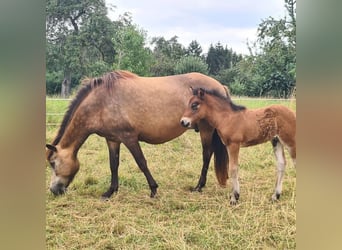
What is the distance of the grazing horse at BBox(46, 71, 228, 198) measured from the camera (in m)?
1.79

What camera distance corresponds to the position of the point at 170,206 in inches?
71.1

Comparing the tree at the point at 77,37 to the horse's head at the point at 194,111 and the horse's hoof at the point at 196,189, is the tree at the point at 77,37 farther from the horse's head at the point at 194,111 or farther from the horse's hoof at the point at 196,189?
the horse's hoof at the point at 196,189

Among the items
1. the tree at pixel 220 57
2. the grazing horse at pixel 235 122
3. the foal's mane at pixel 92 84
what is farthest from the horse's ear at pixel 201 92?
the foal's mane at pixel 92 84

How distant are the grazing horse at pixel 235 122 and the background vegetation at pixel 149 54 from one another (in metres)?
0.10

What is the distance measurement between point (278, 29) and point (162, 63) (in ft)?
2.06

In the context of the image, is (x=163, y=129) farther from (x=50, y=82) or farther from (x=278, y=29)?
(x=278, y=29)

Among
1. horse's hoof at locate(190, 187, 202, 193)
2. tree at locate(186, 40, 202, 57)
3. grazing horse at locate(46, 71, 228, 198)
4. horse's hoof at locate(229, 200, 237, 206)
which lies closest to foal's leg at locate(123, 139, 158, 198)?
grazing horse at locate(46, 71, 228, 198)

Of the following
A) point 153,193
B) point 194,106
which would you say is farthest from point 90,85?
point 153,193

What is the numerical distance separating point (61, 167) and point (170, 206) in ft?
2.04

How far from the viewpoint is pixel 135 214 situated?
5.77 ft

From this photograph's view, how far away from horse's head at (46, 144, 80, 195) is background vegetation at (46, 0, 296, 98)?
0.31 m

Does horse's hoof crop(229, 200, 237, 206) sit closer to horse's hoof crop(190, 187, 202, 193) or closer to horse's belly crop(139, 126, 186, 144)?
horse's hoof crop(190, 187, 202, 193)
